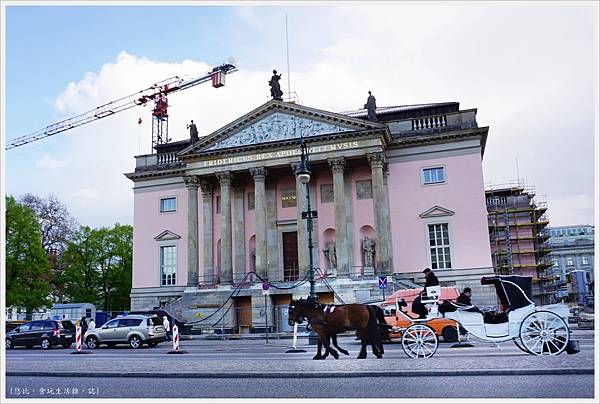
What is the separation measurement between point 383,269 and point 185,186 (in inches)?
674

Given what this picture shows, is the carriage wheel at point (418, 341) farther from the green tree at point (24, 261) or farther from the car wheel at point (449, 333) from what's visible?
the green tree at point (24, 261)

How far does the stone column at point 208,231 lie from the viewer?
38.4m

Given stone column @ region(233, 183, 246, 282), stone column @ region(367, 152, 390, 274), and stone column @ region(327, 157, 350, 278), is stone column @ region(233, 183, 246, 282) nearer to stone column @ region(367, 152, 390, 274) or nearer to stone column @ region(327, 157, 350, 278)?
stone column @ region(327, 157, 350, 278)

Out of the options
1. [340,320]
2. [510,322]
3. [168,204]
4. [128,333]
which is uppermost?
[168,204]

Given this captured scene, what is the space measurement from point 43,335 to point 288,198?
18128 mm

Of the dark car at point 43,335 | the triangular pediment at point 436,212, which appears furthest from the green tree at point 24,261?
the triangular pediment at point 436,212

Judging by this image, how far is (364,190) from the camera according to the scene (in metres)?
38.3

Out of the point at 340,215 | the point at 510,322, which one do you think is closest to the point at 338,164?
the point at 340,215

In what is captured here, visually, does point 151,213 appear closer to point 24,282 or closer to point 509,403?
A: point 24,282

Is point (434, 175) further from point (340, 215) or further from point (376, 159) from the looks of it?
point (340, 215)

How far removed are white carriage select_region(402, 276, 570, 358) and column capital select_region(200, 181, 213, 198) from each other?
2894 cm

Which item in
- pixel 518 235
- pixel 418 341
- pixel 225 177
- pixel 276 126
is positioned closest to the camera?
pixel 418 341

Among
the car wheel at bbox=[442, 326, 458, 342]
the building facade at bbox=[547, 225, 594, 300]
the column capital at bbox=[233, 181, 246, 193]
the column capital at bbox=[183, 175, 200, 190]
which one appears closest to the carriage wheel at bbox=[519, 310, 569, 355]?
the car wheel at bbox=[442, 326, 458, 342]

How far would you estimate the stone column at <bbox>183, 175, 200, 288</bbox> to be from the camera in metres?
38.4
